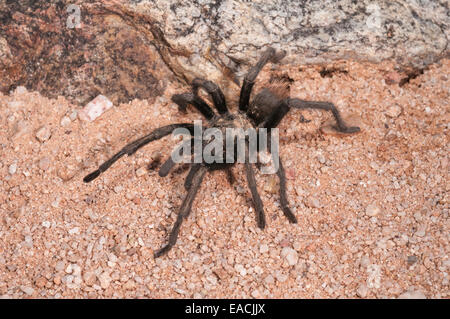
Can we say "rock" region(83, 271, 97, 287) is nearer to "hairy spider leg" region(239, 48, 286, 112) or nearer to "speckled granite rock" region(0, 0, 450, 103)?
"speckled granite rock" region(0, 0, 450, 103)

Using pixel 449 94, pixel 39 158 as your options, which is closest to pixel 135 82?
pixel 39 158

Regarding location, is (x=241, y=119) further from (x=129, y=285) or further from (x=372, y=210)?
(x=129, y=285)

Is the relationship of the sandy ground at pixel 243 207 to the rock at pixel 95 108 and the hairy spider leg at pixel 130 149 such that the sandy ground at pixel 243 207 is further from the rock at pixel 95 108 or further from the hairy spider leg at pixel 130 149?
the hairy spider leg at pixel 130 149

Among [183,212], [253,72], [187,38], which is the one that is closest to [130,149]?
[183,212]

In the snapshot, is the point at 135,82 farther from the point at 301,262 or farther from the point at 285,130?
the point at 301,262

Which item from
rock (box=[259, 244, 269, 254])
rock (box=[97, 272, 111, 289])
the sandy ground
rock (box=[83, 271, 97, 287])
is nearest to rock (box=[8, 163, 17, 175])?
the sandy ground

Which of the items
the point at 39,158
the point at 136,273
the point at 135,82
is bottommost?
the point at 136,273
